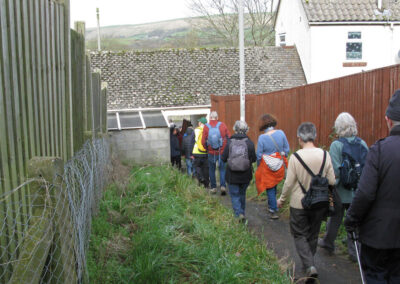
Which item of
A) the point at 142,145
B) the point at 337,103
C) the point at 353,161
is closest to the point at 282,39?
the point at 142,145

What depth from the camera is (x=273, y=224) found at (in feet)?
22.6

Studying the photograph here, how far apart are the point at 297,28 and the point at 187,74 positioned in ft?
22.3

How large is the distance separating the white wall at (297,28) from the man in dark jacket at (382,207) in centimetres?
1943

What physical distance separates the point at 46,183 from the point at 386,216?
2.47 meters

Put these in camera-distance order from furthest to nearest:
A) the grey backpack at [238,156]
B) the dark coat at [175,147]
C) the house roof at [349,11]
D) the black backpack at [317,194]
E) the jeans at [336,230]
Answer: the house roof at [349,11] → the dark coat at [175,147] → the grey backpack at [238,156] → the jeans at [336,230] → the black backpack at [317,194]

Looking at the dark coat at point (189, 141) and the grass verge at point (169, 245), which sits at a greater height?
the dark coat at point (189, 141)

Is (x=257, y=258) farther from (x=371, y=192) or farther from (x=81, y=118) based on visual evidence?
(x=81, y=118)

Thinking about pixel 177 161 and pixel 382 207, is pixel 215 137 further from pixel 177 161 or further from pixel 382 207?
pixel 382 207

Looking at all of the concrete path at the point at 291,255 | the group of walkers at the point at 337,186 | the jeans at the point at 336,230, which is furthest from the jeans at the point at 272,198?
the jeans at the point at 336,230

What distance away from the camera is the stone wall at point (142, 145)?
47.9 ft

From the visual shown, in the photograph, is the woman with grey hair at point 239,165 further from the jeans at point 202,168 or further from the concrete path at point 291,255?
the jeans at point 202,168

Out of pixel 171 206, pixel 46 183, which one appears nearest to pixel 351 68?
pixel 171 206

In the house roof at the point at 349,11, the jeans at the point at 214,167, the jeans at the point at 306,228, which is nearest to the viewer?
the jeans at the point at 306,228

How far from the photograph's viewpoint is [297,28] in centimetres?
2367
